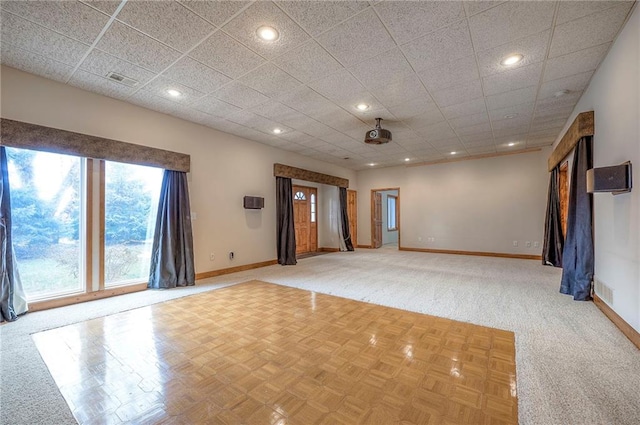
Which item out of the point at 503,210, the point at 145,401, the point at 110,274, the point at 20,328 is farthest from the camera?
the point at 503,210

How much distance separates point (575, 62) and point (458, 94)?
118cm

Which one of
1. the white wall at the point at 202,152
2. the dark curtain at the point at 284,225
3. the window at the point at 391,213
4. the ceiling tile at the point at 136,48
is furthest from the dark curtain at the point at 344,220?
the ceiling tile at the point at 136,48

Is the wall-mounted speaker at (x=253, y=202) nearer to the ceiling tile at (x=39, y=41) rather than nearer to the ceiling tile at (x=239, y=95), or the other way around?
the ceiling tile at (x=239, y=95)

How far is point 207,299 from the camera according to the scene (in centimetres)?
373

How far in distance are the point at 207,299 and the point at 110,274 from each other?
1542mm

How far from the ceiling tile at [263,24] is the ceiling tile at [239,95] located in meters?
0.89

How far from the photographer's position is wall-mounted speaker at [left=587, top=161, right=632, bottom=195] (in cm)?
237

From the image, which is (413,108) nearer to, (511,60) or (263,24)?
(511,60)

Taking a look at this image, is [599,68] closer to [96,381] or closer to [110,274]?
[96,381]

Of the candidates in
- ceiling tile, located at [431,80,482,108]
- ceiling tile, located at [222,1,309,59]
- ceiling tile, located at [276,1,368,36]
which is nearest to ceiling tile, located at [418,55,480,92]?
ceiling tile, located at [431,80,482,108]

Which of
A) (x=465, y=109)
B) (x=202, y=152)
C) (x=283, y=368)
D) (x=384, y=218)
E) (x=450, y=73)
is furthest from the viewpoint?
(x=384, y=218)

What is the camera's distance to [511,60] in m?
2.93

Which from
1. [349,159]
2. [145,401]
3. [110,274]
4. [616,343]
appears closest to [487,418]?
[616,343]

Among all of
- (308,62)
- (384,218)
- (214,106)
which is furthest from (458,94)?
(384,218)
